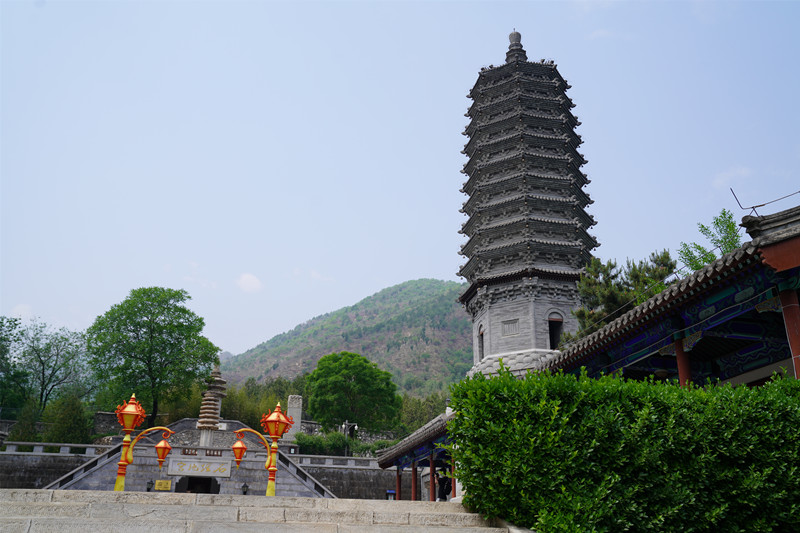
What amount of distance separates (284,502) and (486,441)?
7.51ft

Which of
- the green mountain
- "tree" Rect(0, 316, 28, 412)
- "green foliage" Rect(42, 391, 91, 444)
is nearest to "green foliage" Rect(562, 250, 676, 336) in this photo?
"green foliage" Rect(42, 391, 91, 444)

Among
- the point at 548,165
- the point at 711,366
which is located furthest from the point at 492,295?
the point at 711,366

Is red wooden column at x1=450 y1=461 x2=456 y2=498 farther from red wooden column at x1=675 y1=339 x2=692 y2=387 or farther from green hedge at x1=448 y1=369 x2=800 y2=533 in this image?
red wooden column at x1=675 y1=339 x2=692 y2=387

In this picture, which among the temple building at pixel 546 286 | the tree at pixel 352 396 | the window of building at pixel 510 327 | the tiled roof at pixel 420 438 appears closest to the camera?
the temple building at pixel 546 286

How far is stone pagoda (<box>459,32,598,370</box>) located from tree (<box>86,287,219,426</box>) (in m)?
20.0

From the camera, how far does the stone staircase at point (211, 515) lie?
5.31 meters

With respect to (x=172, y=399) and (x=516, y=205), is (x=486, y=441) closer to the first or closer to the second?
(x=516, y=205)

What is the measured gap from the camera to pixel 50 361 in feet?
144

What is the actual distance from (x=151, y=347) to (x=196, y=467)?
55.5 ft

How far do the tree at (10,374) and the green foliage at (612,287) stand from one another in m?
38.6

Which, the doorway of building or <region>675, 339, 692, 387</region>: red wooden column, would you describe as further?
the doorway of building

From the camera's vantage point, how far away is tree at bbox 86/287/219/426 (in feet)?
119

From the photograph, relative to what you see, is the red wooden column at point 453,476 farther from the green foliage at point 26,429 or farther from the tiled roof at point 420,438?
the green foliage at point 26,429

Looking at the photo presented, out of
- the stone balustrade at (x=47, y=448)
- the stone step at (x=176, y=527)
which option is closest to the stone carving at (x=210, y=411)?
the stone balustrade at (x=47, y=448)
